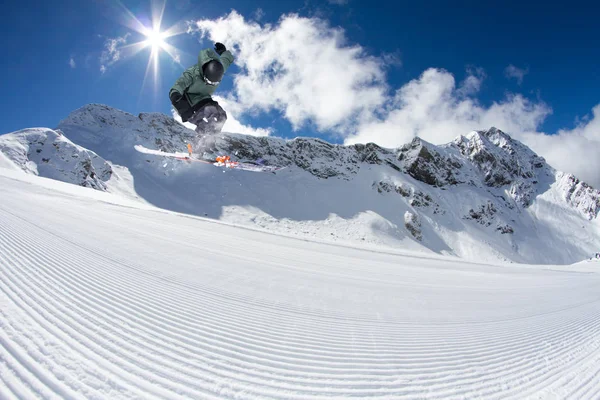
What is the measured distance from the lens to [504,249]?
1738 inches

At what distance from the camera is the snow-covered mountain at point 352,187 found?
30.7 m

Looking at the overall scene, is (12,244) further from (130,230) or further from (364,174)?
(364,174)

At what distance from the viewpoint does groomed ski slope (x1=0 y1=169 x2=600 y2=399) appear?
153 cm

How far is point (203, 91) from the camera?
6918mm

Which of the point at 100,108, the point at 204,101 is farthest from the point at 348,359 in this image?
the point at 100,108

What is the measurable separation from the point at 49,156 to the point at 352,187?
4020 cm

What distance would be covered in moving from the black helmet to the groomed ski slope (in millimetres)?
4303

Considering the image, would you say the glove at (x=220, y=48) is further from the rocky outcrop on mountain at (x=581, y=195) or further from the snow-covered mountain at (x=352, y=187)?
the rocky outcrop on mountain at (x=581, y=195)

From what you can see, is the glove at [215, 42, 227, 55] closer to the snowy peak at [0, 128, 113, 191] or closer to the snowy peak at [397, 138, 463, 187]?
the snowy peak at [0, 128, 113, 191]

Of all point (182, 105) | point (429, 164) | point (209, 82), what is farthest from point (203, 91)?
point (429, 164)

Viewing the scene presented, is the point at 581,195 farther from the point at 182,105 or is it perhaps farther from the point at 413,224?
the point at 182,105

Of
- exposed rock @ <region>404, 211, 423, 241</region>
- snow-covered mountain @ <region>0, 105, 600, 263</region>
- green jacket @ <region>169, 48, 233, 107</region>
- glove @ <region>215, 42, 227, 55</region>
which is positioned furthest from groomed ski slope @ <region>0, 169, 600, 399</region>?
exposed rock @ <region>404, 211, 423, 241</region>

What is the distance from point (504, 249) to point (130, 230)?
55108mm

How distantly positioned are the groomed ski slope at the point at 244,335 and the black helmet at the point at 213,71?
14.1 feet
